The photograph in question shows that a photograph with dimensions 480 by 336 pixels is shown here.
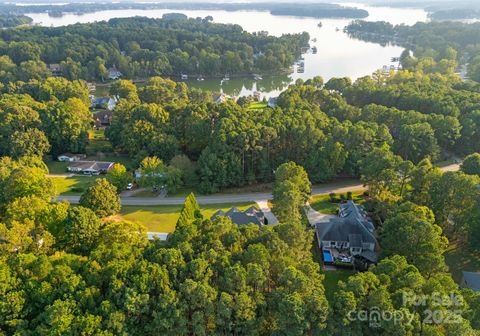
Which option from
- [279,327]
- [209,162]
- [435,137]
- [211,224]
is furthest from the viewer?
[435,137]

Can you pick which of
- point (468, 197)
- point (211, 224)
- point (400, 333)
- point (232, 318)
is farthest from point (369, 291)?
point (468, 197)

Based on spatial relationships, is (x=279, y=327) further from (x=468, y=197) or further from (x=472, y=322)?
(x=468, y=197)

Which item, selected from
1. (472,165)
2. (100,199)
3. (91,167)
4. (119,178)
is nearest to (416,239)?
(472,165)

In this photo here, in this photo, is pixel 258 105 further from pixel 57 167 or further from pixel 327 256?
pixel 327 256

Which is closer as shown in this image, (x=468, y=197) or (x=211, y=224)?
(x=211, y=224)

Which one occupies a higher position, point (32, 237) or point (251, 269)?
point (251, 269)
